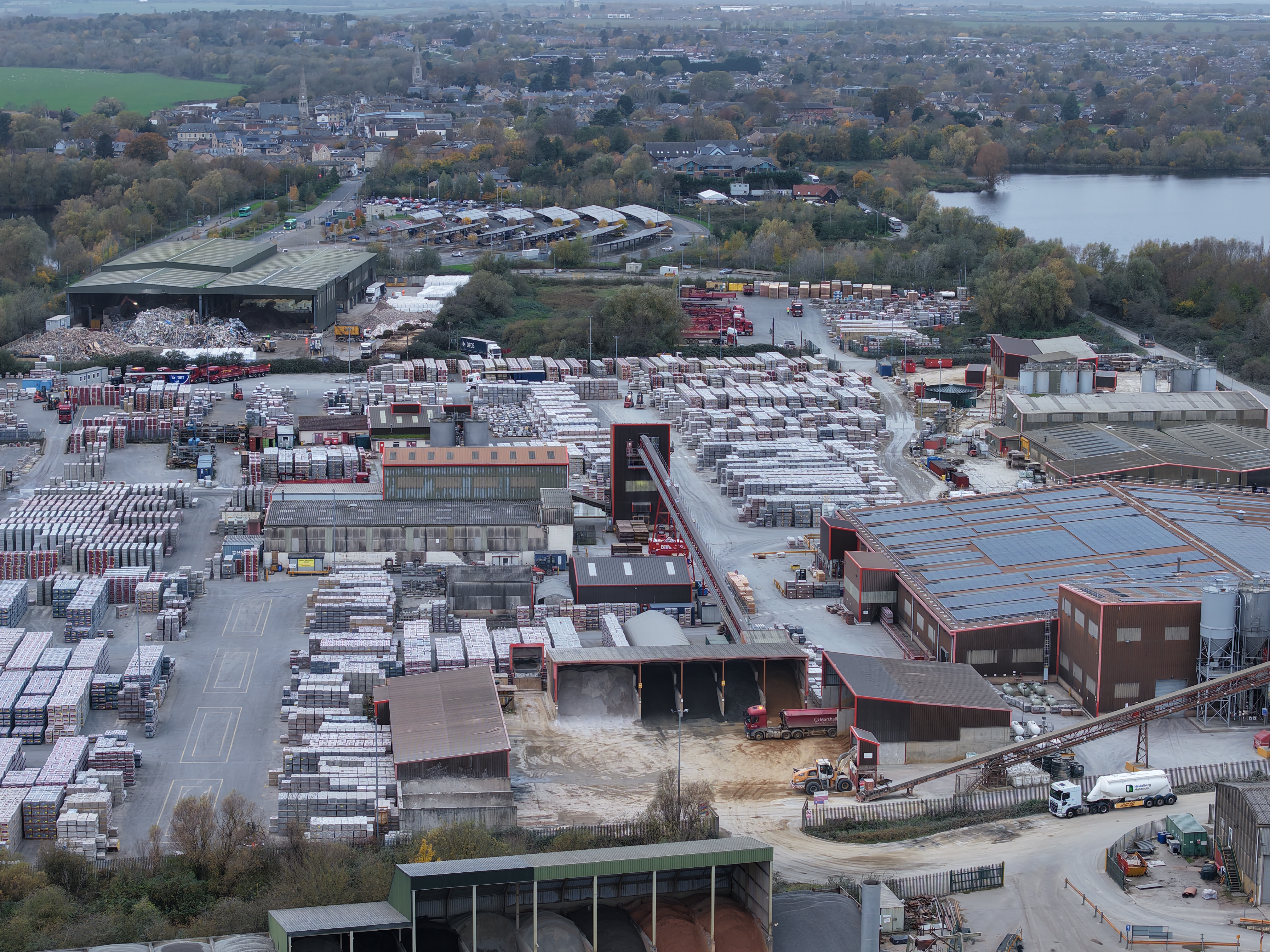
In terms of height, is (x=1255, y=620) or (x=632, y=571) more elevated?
(x=1255, y=620)

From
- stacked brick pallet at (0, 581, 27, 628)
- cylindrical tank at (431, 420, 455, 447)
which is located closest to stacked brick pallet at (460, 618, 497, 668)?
stacked brick pallet at (0, 581, 27, 628)

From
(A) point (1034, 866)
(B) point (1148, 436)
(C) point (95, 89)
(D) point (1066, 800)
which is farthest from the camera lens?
(C) point (95, 89)

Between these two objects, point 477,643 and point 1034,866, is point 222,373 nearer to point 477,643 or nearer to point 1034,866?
point 477,643

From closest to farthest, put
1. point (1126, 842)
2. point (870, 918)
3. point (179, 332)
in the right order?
point (870, 918), point (1126, 842), point (179, 332)

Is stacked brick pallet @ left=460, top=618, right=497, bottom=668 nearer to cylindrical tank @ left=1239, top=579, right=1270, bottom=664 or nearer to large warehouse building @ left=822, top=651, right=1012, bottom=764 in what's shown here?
large warehouse building @ left=822, top=651, right=1012, bottom=764

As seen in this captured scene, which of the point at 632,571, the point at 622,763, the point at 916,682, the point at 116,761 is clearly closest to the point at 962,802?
the point at 916,682

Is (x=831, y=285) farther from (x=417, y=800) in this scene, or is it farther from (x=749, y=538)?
(x=417, y=800)

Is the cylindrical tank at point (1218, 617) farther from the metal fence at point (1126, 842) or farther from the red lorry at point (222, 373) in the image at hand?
the red lorry at point (222, 373)
